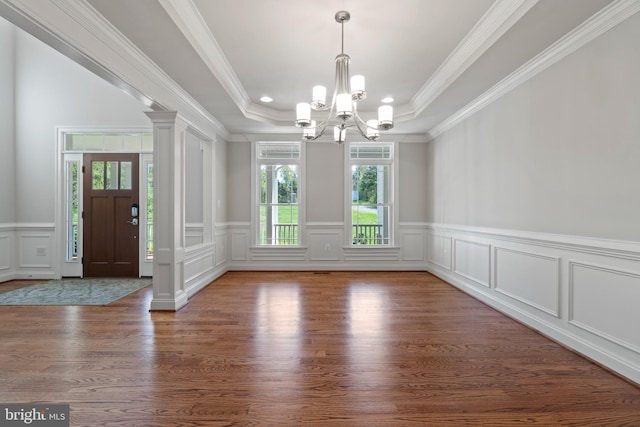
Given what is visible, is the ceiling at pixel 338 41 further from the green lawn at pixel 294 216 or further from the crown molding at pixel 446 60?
the green lawn at pixel 294 216

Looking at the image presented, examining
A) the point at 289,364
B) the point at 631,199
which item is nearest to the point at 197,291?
the point at 289,364

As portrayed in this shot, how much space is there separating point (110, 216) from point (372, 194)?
4.73 metres

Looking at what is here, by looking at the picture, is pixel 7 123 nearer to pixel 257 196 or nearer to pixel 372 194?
pixel 257 196

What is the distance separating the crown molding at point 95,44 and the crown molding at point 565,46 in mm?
3655

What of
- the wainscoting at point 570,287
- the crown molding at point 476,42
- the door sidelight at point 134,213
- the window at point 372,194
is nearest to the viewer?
the wainscoting at point 570,287

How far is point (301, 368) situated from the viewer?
7.19 feet

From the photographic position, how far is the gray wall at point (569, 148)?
2.11 m

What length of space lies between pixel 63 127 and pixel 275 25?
4653 millimetres

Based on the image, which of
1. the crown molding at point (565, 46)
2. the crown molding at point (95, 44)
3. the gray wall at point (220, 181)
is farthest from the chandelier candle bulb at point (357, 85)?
the gray wall at point (220, 181)

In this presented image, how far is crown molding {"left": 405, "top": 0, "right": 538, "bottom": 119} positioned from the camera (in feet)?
7.42

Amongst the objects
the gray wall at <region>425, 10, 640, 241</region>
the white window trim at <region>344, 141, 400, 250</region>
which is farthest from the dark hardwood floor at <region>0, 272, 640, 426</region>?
the white window trim at <region>344, 141, 400, 250</region>

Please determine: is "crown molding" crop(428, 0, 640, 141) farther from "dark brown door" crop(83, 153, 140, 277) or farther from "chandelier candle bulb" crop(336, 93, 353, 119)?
"dark brown door" crop(83, 153, 140, 277)

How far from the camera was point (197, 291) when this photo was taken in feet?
14.0

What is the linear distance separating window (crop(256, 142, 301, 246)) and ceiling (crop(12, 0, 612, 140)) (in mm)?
1672
